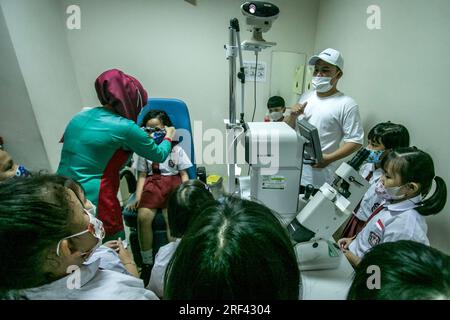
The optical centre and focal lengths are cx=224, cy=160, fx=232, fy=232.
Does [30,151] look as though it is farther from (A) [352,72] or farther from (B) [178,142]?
(A) [352,72]

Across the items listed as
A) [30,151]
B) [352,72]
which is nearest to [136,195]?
[30,151]

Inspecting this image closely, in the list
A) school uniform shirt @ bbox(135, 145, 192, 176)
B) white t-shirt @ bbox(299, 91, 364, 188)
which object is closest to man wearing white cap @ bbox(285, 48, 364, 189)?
white t-shirt @ bbox(299, 91, 364, 188)

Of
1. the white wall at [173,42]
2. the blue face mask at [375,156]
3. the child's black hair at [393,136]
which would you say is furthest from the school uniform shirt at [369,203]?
the white wall at [173,42]

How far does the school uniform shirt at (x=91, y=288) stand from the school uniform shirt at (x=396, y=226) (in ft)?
2.89

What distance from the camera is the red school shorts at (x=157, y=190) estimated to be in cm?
159

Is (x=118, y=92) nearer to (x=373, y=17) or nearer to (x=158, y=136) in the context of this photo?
(x=158, y=136)

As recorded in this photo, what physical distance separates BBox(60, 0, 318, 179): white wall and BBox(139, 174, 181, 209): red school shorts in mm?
985

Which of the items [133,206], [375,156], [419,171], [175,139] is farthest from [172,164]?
[419,171]

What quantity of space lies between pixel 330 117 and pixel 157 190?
1.31m

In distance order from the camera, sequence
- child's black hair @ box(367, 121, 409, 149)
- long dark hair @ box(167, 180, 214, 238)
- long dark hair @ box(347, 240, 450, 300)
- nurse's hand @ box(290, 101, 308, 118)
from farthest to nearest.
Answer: nurse's hand @ box(290, 101, 308, 118) < child's black hair @ box(367, 121, 409, 149) < long dark hair @ box(167, 180, 214, 238) < long dark hair @ box(347, 240, 450, 300)

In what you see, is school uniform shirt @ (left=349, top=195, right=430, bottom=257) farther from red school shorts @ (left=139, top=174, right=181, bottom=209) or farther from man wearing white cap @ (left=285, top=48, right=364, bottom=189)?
red school shorts @ (left=139, top=174, right=181, bottom=209)

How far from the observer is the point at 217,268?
42 cm

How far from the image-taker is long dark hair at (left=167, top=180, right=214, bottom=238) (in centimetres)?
101

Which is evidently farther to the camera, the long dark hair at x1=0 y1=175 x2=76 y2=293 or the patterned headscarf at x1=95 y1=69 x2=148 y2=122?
the patterned headscarf at x1=95 y1=69 x2=148 y2=122
